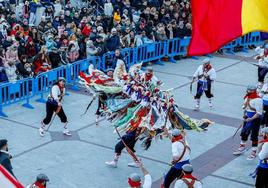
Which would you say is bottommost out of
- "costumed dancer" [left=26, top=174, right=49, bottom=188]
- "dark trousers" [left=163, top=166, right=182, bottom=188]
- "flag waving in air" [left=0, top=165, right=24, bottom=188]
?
"dark trousers" [left=163, top=166, right=182, bottom=188]

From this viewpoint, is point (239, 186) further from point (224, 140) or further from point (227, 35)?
point (227, 35)

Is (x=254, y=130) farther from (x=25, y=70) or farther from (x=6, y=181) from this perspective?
(x=6, y=181)

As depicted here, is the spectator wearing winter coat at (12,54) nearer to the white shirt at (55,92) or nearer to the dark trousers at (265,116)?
the white shirt at (55,92)

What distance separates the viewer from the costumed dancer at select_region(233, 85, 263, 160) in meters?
13.2

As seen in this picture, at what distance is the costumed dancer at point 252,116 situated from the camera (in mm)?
13242

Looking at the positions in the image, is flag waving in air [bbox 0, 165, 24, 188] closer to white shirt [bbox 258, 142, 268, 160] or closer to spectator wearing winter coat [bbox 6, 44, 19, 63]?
white shirt [bbox 258, 142, 268, 160]

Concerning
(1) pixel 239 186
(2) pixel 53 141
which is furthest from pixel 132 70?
(1) pixel 239 186

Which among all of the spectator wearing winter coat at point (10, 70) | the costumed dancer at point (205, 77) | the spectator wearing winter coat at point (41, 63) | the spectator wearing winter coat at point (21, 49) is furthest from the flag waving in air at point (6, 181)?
the spectator wearing winter coat at point (21, 49)

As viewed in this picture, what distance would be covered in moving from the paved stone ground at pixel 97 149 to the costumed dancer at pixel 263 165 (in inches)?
28.0

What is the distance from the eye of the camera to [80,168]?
12852 millimetres

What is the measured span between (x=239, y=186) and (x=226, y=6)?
6658 mm

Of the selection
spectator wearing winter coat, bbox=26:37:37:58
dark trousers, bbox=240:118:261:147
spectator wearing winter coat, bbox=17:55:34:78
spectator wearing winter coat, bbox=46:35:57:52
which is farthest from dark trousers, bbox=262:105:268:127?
spectator wearing winter coat, bbox=26:37:37:58

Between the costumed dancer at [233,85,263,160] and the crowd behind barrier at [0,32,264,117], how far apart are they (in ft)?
11.8

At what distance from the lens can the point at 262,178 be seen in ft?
37.6
